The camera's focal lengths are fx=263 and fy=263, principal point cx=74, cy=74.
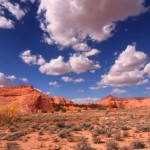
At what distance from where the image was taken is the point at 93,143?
18.2 metres

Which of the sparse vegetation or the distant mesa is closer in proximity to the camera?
the sparse vegetation

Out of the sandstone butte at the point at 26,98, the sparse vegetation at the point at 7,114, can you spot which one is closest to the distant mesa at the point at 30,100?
the sandstone butte at the point at 26,98

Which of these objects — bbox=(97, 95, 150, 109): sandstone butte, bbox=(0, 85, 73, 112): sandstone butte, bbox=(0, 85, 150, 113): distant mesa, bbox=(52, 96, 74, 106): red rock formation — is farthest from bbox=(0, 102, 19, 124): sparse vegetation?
bbox=(97, 95, 150, 109): sandstone butte

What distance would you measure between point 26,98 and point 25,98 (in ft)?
1.85

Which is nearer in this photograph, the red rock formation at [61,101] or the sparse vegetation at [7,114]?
the sparse vegetation at [7,114]

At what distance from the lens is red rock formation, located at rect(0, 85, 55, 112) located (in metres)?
86.2

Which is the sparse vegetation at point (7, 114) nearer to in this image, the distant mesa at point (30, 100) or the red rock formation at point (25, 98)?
the distant mesa at point (30, 100)

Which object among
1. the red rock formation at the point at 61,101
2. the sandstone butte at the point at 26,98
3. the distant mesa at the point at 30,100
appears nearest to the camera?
the sandstone butte at the point at 26,98

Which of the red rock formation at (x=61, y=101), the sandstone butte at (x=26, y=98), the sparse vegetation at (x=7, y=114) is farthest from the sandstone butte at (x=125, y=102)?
the sparse vegetation at (x=7, y=114)

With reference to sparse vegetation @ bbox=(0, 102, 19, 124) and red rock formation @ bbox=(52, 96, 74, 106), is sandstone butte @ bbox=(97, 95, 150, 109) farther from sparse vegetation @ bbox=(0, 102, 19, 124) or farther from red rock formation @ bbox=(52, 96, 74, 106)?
sparse vegetation @ bbox=(0, 102, 19, 124)

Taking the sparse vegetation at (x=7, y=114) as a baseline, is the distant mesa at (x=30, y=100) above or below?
above

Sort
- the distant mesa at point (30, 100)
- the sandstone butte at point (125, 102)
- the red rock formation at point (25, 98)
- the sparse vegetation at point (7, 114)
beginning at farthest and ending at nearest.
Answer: the sandstone butte at point (125, 102)
the distant mesa at point (30, 100)
the red rock formation at point (25, 98)
the sparse vegetation at point (7, 114)

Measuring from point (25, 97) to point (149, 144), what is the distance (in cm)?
7980

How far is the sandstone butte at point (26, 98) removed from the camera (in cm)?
8642
